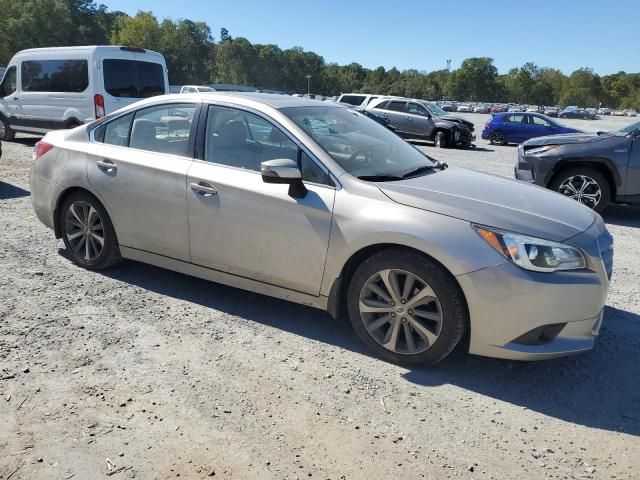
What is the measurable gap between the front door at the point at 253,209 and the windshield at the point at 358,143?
21cm

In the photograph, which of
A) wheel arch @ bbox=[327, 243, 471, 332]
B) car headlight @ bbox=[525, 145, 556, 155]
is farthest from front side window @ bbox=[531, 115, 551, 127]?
wheel arch @ bbox=[327, 243, 471, 332]

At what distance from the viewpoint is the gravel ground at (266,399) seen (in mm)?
2492

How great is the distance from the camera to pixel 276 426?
2744 mm

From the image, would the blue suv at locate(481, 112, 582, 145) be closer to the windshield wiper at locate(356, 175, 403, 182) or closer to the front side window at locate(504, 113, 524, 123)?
the front side window at locate(504, 113, 524, 123)

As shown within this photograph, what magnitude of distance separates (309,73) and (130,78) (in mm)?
128743

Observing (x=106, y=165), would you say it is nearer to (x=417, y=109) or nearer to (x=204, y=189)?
(x=204, y=189)

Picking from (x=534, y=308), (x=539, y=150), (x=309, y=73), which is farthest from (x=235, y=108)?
(x=309, y=73)

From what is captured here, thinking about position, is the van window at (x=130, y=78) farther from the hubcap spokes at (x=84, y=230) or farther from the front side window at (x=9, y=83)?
the hubcap spokes at (x=84, y=230)

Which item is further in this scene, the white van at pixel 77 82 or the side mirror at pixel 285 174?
the white van at pixel 77 82

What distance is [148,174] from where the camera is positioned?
4.15 metres

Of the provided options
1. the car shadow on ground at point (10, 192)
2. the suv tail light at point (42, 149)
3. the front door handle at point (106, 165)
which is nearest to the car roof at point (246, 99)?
the front door handle at point (106, 165)

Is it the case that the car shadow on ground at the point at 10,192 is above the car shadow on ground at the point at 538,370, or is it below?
above

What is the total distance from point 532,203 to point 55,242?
15.1ft

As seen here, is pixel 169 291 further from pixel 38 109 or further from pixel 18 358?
pixel 38 109
